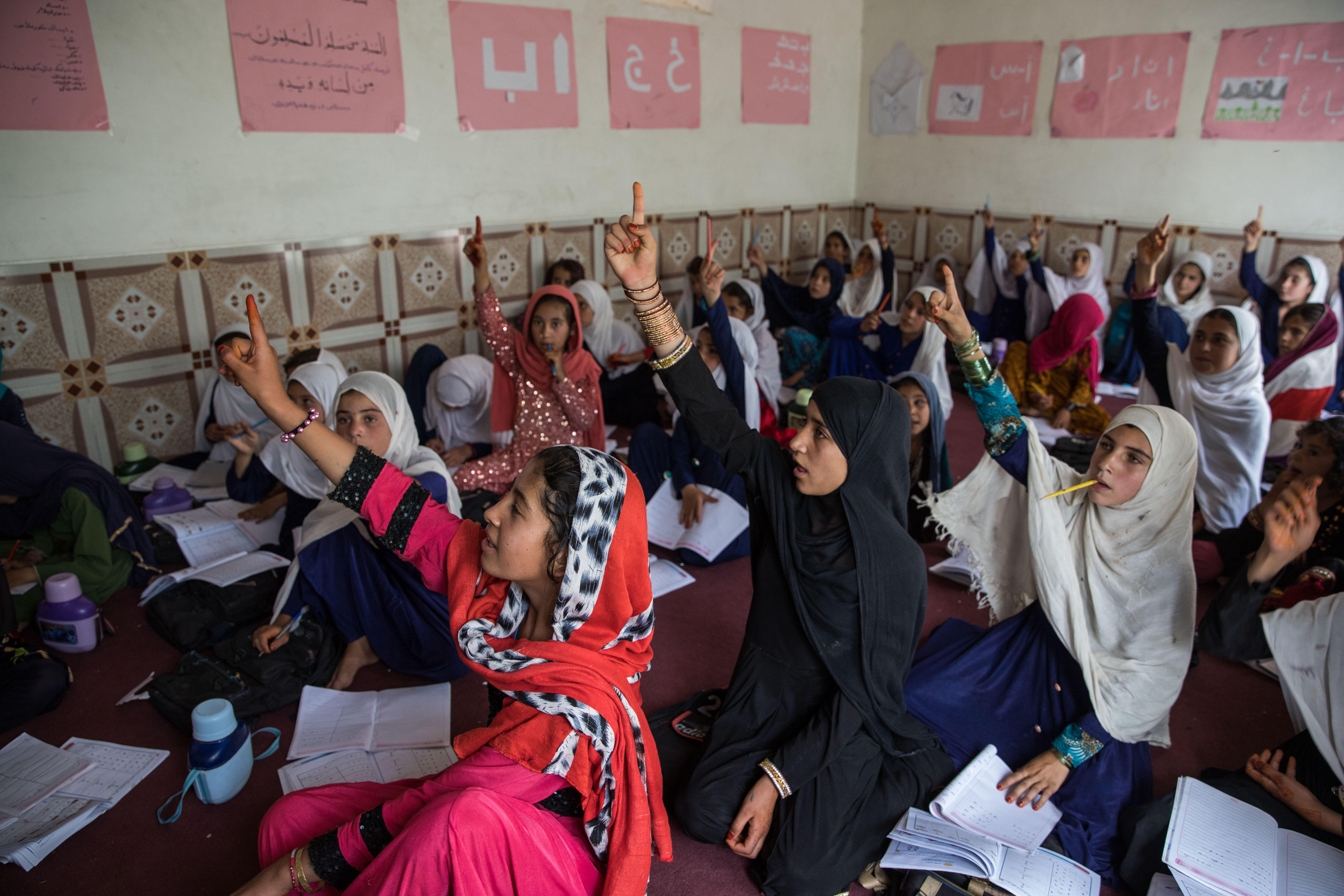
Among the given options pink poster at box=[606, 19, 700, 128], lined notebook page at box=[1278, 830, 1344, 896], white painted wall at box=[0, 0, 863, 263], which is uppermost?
pink poster at box=[606, 19, 700, 128]

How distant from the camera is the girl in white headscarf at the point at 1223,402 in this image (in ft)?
10.8

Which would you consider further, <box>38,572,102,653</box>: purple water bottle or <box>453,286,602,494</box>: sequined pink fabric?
<box>453,286,602,494</box>: sequined pink fabric

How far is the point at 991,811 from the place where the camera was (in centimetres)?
177

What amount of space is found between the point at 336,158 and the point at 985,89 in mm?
4239

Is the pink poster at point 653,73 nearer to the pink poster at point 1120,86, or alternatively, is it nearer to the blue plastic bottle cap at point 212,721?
the pink poster at point 1120,86

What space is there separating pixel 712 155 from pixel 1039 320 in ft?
7.88

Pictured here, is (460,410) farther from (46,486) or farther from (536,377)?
(46,486)

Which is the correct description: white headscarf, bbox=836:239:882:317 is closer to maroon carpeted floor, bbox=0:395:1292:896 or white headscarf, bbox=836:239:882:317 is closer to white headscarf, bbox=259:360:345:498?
maroon carpeted floor, bbox=0:395:1292:896

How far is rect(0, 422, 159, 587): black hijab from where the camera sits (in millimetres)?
2543

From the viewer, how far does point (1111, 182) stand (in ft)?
17.2

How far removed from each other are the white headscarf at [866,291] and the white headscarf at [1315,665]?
12.4ft

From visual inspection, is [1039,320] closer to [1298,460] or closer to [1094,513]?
[1298,460]

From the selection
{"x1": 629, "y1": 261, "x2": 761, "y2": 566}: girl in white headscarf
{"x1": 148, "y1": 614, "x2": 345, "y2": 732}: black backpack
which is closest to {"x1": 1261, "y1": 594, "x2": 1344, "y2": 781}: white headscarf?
{"x1": 629, "y1": 261, "x2": 761, "y2": 566}: girl in white headscarf

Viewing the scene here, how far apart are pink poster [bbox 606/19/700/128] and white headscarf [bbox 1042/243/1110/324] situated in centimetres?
248
